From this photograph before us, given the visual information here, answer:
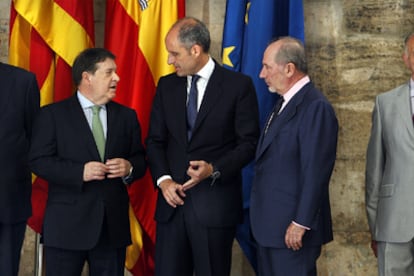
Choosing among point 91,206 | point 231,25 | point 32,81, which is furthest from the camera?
point 231,25

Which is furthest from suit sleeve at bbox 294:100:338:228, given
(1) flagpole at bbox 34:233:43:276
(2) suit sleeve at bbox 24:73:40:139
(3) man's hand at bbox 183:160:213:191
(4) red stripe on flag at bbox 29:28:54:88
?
(1) flagpole at bbox 34:233:43:276

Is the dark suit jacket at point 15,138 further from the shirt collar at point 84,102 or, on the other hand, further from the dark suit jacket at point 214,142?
the dark suit jacket at point 214,142

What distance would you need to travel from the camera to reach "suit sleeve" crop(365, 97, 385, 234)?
3.37 m

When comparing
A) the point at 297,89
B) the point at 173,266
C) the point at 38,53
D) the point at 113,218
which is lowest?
the point at 173,266

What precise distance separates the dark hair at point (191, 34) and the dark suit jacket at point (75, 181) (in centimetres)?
52

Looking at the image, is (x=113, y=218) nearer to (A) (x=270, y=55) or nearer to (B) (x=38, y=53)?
(A) (x=270, y=55)

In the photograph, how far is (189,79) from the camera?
3627 millimetres

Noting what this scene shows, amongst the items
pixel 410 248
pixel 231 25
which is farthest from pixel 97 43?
pixel 410 248

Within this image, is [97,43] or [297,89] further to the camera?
[97,43]

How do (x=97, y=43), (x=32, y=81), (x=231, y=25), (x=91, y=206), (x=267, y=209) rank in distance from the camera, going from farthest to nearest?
(x=97, y=43)
(x=231, y=25)
(x=32, y=81)
(x=91, y=206)
(x=267, y=209)

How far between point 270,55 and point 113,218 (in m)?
1.09

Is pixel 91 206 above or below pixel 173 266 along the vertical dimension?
above

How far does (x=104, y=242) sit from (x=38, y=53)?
61.5 inches

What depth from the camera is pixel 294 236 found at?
3033 millimetres
